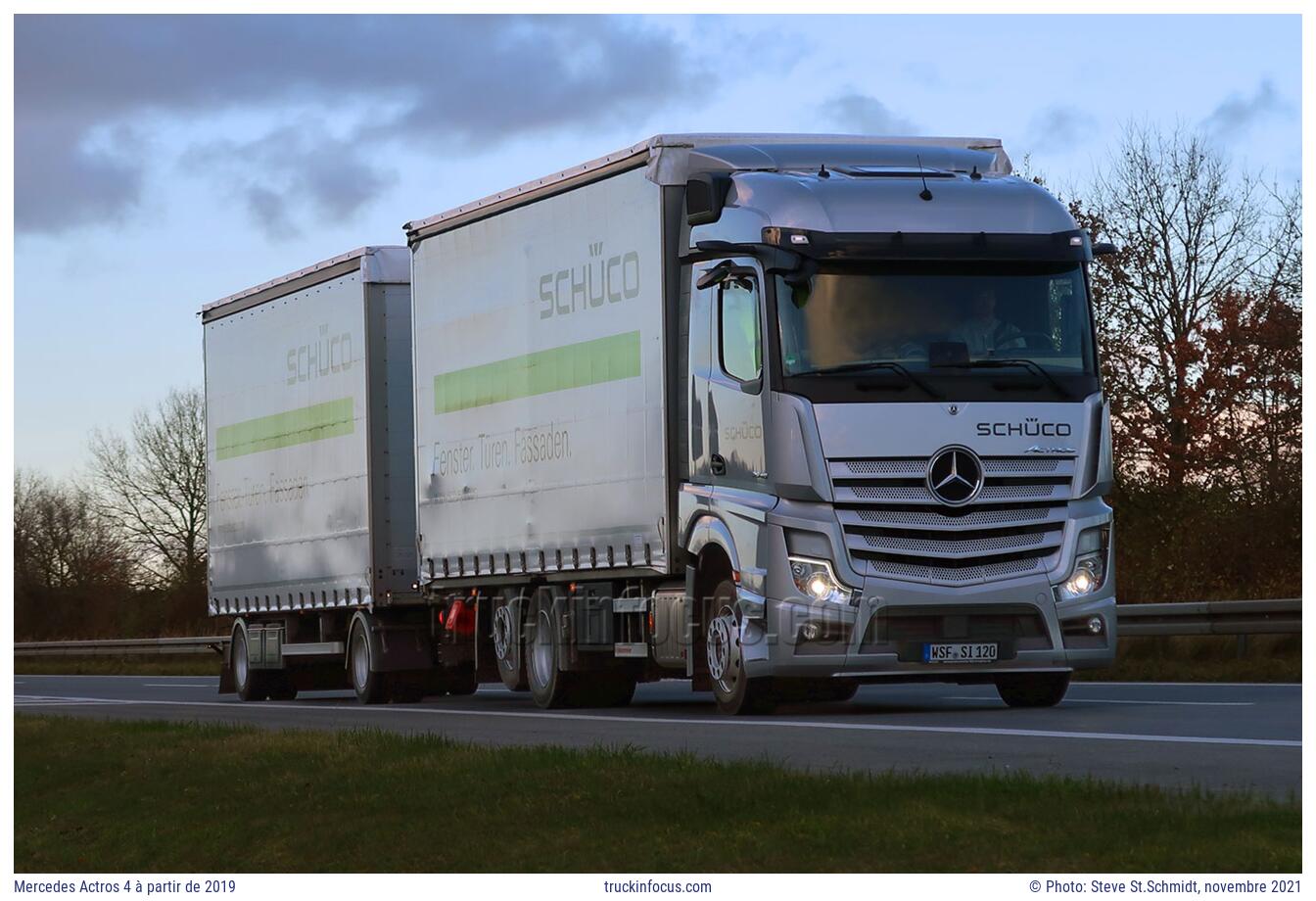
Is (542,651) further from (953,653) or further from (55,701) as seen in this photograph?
(55,701)

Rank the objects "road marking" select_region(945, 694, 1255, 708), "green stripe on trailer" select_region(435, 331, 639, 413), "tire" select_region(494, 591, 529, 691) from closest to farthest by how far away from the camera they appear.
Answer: "road marking" select_region(945, 694, 1255, 708), "green stripe on trailer" select_region(435, 331, 639, 413), "tire" select_region(494, 591, 529, 691)

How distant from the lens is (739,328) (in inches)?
663

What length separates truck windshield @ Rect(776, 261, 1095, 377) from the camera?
16359 millimetres

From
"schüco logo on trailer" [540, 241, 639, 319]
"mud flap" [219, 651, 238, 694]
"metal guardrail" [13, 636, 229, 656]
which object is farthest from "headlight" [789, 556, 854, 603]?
"metal guardrail" [13, 636, 229, 656]

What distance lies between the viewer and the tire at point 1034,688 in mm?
17562

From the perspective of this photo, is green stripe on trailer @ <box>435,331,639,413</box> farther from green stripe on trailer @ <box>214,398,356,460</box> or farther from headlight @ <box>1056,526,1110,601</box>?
headlight @ <box>1056,526,1110,601</box>

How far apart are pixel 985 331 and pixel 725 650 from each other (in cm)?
312

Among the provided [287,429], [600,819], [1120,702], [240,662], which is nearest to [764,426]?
[1120,702]

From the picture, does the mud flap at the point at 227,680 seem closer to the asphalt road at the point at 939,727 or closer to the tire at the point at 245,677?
the tire at the point at 245,677

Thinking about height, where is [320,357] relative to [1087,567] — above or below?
above

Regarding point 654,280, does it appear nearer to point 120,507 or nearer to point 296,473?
point 296,473

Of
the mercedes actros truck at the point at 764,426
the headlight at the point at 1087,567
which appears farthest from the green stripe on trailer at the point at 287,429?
the headlight at the point at 1087,567

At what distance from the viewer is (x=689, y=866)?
8.89 meters

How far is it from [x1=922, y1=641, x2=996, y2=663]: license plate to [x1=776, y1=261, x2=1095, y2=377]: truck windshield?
1968 millimetres
